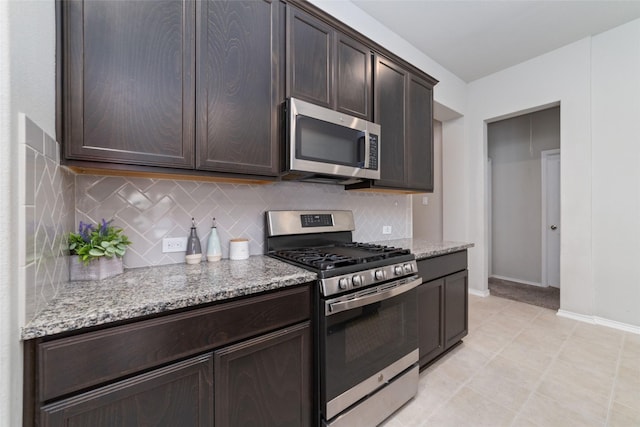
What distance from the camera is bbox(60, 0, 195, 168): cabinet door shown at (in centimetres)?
100

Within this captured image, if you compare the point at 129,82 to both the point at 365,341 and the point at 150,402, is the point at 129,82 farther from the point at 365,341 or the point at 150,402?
the point at 365,341

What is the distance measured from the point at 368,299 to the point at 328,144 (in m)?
0.96

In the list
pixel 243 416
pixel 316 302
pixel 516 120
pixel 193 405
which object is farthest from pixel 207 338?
pixel 516 120

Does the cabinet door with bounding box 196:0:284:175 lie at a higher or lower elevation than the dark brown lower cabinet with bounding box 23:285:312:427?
higher

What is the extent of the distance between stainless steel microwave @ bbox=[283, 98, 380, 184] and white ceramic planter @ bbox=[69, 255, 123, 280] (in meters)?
0.95

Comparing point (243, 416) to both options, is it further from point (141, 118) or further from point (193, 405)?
point (141, 118)

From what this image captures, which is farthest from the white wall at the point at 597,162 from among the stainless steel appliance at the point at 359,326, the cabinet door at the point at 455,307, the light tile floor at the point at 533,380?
the stainless steel appliance at the point at 359,326

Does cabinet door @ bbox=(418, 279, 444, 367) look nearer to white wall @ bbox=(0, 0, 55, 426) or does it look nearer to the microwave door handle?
the microwave door handle

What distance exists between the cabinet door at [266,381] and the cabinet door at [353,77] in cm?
147

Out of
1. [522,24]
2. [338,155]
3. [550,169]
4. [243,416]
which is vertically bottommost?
[243,416]

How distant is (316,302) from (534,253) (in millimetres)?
4543

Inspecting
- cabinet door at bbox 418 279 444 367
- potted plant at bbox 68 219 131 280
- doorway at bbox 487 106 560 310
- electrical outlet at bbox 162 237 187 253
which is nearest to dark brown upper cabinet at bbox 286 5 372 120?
electrical outlet at bbox 162 237 187 253

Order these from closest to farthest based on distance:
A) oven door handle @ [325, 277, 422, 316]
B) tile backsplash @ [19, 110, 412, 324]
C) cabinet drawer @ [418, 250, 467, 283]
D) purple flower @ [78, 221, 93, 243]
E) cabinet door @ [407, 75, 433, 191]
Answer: tile backsplash @ [19, 110, 412, 324]
purple flower @ [78, 221, 93, 243]
oven door handle @ [325, 277, 422, 316]
cabinet drawer @ [418, 250, 467, 283]
cabinet door @ [407, 75, 433, 191]

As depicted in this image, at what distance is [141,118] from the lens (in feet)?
3.71
